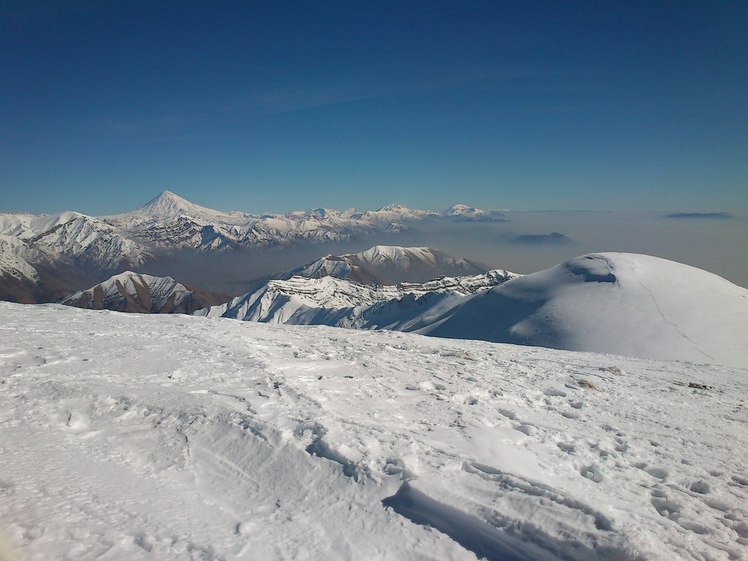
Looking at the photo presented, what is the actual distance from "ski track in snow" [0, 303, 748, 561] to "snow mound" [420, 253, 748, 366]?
799 inches

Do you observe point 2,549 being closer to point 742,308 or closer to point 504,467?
point 504,467

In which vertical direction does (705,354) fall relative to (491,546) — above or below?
below

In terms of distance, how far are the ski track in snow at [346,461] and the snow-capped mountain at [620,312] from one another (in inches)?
812

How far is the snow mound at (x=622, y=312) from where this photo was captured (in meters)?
29.8

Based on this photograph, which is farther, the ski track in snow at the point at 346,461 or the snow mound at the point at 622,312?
the snow mound at the point at 622,312

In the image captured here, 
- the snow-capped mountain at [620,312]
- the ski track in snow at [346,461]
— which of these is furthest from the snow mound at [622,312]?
the ski track in snow at [346,461]

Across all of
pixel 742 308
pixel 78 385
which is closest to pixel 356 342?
pixel 78 385

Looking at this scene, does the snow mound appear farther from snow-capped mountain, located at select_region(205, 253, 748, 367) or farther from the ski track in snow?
the ski track in snow

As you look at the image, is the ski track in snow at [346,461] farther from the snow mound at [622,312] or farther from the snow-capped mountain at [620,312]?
the snow-capped mountain at [620,312]

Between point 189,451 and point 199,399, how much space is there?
1.91 metres

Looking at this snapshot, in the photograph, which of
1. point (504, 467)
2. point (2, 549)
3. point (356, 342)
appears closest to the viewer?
point (2, 549)

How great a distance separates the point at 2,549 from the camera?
4.14 meters

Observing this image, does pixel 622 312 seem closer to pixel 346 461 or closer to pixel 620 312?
pixel 620 312

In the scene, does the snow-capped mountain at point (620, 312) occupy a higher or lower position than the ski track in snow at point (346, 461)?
lower
